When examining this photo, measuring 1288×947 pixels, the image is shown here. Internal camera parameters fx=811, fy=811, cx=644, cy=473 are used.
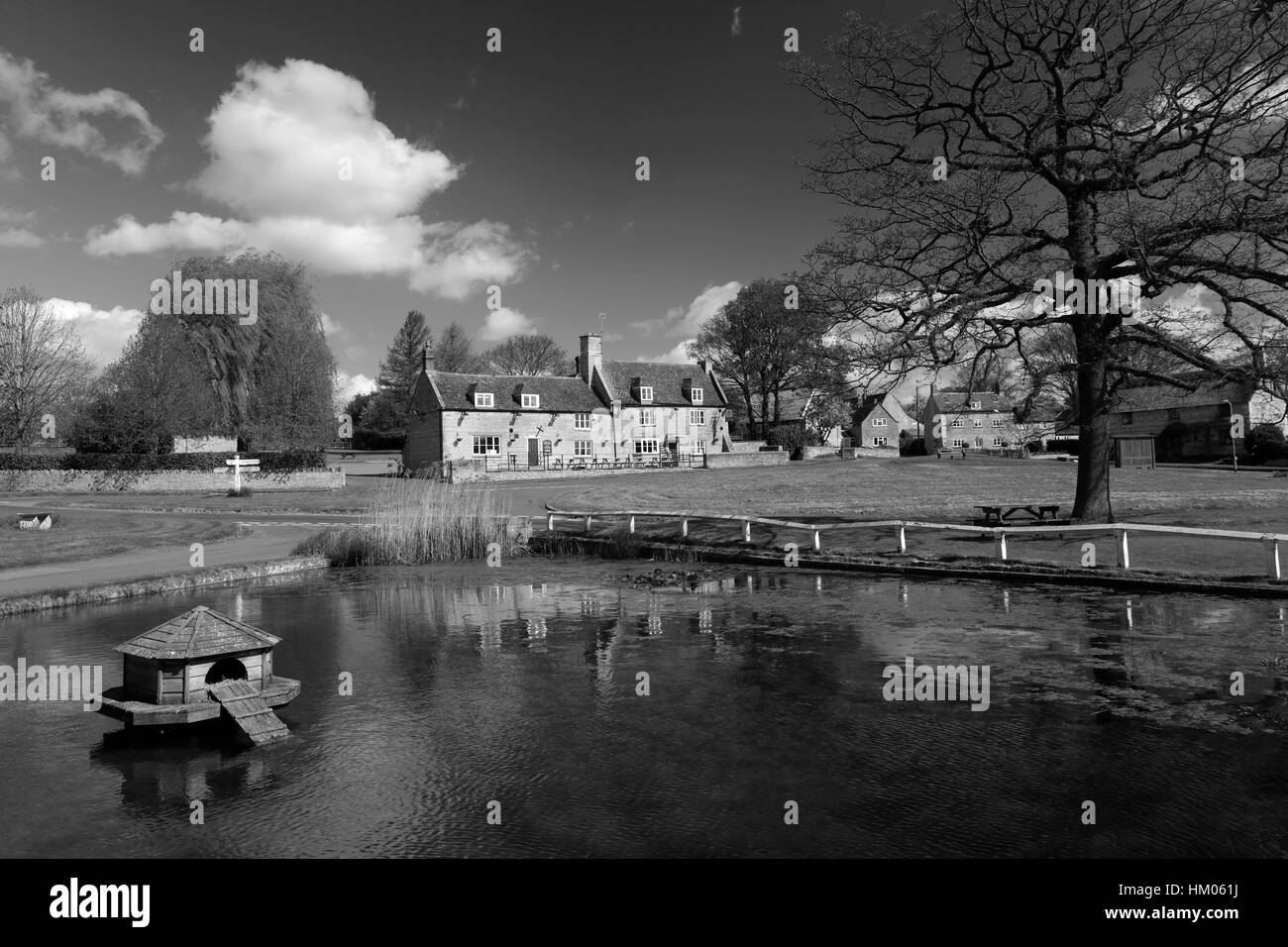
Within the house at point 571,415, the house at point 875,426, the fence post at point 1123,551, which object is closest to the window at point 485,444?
the house at point 571,415

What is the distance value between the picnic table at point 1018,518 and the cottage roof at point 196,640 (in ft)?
66.1

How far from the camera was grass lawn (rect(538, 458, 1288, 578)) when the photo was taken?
19.3m

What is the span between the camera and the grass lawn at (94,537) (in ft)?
67.6

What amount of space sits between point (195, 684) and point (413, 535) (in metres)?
14.6

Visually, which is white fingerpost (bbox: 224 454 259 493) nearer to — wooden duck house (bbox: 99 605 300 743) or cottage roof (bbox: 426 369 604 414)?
cottage roof (bbox: 426 369 604 414)

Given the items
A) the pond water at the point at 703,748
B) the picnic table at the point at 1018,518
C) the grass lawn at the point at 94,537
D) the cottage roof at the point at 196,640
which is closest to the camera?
the pond water at the point at 703,748

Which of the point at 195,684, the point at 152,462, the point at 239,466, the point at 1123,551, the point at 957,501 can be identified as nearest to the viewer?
the point at 195,684

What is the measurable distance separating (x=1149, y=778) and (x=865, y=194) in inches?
693

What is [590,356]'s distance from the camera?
2995 inches

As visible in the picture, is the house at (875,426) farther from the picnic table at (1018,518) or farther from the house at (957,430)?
the picnic table at (1018,518)

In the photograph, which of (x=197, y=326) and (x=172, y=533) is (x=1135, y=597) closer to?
(x=172, y=533)

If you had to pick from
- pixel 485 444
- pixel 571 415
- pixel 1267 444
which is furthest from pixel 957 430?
pixel 485 444

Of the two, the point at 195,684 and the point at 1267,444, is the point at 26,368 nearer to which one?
the point at 195,684

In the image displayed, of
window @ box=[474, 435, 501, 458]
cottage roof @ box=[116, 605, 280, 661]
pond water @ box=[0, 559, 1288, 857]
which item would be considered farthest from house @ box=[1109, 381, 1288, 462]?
cottage roof @ box=[116, 605, 280, 661]
